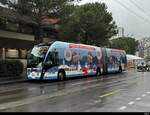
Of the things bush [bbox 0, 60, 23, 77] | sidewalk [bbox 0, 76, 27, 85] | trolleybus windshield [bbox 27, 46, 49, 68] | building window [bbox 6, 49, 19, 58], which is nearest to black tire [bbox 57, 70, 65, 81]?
trolleybus windshield [bbox 27, 46, 49, 68]

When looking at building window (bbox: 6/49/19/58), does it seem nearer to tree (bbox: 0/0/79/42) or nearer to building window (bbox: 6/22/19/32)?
building window (bbox: 6/22/19/32)

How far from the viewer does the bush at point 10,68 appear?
30.7m

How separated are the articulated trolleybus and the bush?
7.55ft

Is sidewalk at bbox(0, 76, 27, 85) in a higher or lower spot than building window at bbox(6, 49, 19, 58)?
lower

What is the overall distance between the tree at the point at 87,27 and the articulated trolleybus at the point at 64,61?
208 inches

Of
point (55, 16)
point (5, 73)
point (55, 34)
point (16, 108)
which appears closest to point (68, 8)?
point (55, 16)

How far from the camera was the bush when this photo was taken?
30.7 m

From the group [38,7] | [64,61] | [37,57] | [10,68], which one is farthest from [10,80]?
[38,7]

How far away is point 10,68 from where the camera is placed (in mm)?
31672

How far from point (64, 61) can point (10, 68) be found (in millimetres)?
4450

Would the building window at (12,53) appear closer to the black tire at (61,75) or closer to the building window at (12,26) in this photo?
the building window at (12,26)

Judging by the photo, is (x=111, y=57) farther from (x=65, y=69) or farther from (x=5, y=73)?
(x=5, y=73)

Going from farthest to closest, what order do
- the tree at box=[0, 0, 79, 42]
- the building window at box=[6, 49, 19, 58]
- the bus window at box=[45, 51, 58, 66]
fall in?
1. the building window at box=[6, 49, 19, 58]
2. the tree at box=[0, 0, 79, 42]
3. the bus window at box=[45, 51, 58, 66]

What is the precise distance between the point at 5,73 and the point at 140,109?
1971 centimetres
